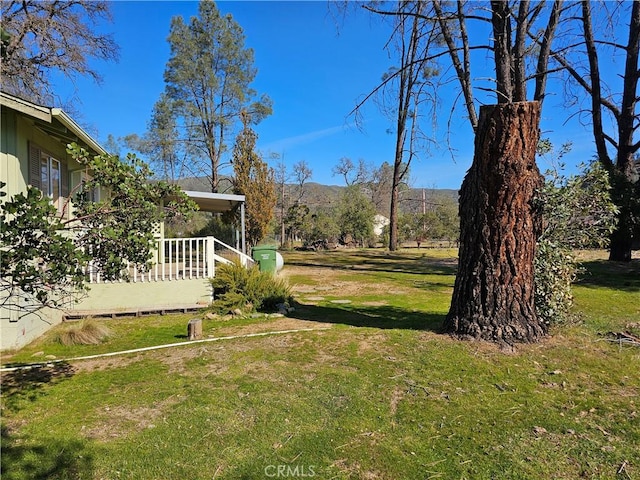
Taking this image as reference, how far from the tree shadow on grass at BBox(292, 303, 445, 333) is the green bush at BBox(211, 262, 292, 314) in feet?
1.65

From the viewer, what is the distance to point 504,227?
4586 mm

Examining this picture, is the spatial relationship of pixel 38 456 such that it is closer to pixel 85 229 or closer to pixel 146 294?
pixel 85 229

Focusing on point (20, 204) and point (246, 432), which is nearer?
point (20, 204)

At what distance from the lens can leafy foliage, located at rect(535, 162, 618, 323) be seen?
4.88 m

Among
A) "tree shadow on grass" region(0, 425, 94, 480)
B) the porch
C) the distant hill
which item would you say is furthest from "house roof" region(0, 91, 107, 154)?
the distant hill

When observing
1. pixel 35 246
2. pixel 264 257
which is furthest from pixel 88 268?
pixel 35 246

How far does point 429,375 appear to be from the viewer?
3930 mm

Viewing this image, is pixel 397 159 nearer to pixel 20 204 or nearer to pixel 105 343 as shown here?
pixel 105 343

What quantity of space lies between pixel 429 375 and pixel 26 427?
3626mm

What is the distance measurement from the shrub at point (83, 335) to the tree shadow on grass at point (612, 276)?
8661mm

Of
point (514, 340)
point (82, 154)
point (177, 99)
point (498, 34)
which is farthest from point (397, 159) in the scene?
point (82, 154)

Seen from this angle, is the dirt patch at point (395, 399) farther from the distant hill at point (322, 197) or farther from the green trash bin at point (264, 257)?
the distant hill at point (322, 197)

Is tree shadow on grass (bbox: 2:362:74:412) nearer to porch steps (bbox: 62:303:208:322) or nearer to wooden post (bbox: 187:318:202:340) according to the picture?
wooden post (bbox: 187:318:202:340)

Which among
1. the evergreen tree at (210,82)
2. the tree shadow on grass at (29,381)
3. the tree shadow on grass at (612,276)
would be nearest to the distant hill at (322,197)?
the evergreen tree at (210,82)
